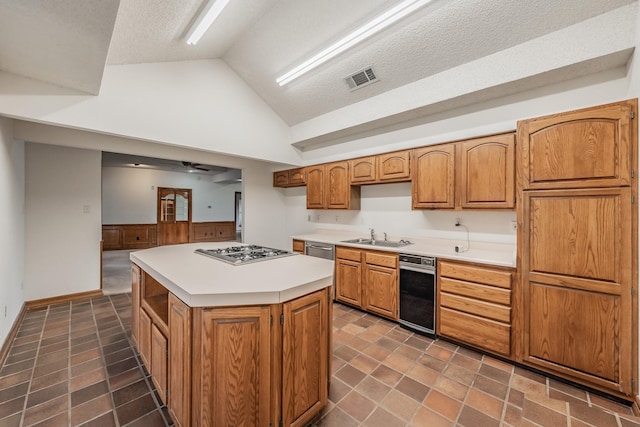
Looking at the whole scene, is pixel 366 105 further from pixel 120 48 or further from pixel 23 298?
pixel 23 298

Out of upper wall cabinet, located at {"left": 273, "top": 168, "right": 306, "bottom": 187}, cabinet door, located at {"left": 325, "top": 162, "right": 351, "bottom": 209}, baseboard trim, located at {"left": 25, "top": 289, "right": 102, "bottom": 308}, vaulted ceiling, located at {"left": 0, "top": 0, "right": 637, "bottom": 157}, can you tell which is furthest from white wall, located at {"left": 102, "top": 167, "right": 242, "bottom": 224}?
cabinet door, located at {"left": 325, "top": 162, "right": 351, "bottom": 209}

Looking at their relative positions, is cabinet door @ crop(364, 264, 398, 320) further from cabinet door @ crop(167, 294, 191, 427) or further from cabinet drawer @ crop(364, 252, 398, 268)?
cabinet door @ crop(167, 294, 191, 427)

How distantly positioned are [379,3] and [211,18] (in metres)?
1.53

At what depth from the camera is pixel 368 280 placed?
3.25 m

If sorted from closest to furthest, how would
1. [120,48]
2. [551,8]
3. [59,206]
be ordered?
[551,8] → [120,48] → [59,206]

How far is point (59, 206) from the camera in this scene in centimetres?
368

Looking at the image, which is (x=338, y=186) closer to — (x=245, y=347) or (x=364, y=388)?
(x=364, y=388)

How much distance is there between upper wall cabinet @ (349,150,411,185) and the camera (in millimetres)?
3260

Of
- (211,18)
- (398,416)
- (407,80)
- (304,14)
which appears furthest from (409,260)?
(211,18)

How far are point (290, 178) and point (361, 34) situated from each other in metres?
2.87

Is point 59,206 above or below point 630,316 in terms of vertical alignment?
above

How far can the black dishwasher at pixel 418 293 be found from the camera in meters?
2.71

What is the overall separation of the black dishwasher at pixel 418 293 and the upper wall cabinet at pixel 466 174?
694mm

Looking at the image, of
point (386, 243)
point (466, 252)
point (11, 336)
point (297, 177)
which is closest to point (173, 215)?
A: point (297, 177)
